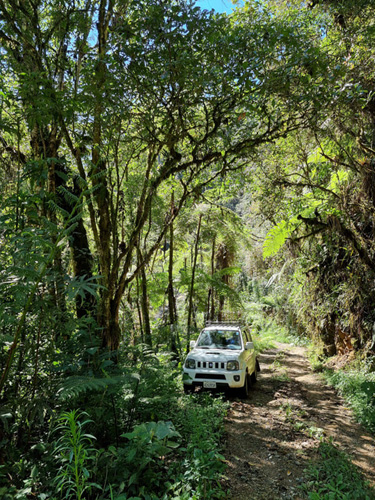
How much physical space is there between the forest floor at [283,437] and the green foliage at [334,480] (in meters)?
0.14

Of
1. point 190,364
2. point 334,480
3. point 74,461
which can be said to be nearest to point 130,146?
point 190,364

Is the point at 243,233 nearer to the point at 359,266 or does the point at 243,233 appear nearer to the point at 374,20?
the point at 359,266

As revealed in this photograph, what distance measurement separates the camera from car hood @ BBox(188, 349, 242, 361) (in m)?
7.34

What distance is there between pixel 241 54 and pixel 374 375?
7.10m

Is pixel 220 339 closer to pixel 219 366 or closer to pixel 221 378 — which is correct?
pixel 219 366

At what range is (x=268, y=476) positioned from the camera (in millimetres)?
4211

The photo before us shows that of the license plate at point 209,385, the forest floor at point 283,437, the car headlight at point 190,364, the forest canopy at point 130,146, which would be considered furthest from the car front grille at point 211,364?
the forest canopy at point 130,146

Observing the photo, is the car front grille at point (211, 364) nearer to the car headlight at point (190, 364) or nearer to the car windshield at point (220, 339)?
the car headlight at point (190, 364)

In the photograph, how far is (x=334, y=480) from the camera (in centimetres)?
392

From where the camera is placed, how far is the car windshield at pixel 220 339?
26.9 ft

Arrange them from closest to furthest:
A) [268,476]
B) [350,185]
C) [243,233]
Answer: [268,476]
[350,185]
[243,233]

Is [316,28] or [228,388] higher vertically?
[316,28]

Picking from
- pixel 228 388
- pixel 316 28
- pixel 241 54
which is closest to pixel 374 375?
pixel 228 388

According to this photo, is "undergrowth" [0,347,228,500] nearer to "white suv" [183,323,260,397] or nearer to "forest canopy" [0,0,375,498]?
"forest canopy" [0,0,375,498]
